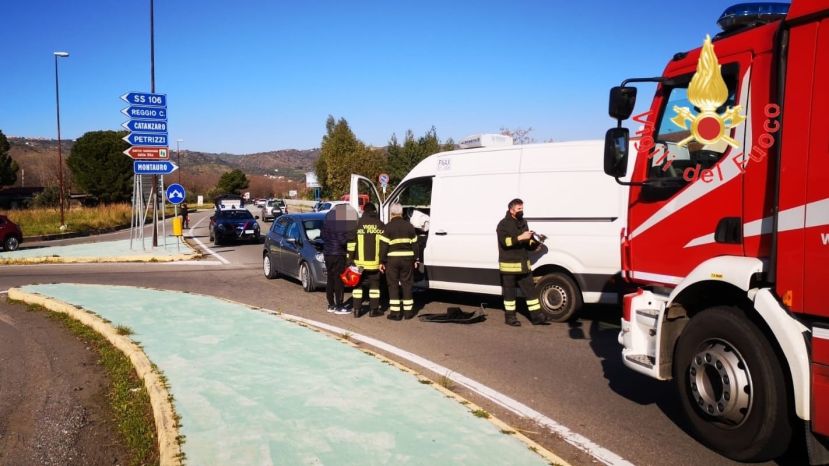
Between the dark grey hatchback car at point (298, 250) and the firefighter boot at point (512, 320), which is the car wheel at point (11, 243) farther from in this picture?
the firefighter boot at point (512, 320)

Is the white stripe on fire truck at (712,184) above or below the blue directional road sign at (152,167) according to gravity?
below

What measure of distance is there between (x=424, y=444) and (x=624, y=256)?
7.75 ft

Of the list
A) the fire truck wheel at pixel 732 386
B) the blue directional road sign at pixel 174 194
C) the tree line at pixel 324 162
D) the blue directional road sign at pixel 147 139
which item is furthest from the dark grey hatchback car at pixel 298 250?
the tree line at pixel 324 162

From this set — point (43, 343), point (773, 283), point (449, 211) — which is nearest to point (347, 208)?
point (449, 211)

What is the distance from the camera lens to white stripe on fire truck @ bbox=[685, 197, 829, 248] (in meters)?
3.34

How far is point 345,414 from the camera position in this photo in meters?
4.65

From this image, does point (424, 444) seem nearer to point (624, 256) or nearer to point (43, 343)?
point (624, 256)

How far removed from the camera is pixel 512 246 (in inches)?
321

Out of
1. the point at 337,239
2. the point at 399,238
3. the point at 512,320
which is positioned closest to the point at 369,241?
the point at 399,238

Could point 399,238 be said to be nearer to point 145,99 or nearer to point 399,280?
point 399,280

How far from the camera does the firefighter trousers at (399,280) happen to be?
29.0 feet

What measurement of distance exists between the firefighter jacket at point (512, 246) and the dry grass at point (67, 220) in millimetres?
33504

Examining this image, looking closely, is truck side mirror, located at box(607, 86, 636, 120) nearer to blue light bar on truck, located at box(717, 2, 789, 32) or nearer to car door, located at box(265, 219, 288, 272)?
blue light bar on truck, located at box(717, 2, 789, 32)

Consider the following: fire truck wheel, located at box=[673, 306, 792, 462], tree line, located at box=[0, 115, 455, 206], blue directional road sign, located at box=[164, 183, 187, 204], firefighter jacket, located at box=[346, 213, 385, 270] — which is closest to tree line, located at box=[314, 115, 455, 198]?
tree line, located at box=[0, 115, 455, 206]
